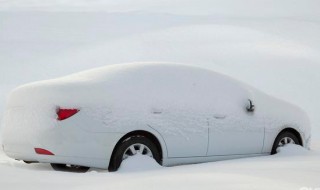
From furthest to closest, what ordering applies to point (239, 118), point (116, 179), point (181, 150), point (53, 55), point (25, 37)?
point (25, 37) → point (53, 55) → point (239, 118) → point (181, 150) → point (116, 179)

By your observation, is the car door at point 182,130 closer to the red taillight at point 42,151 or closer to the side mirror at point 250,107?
the side mirror at point 250,107

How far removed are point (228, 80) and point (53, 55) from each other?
1469 centimetres

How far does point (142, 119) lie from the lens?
21.9ft

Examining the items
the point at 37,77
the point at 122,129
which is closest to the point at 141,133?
the point at 122,129

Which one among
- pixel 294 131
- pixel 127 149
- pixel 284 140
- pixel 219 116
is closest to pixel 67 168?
pixel 127 149

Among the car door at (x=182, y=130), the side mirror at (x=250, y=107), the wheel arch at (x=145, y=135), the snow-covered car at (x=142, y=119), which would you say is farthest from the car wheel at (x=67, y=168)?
the side mirror at (x=250, y=107)

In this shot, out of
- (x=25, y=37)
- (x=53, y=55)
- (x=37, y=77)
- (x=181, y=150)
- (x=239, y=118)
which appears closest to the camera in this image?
(x=181, y=150)

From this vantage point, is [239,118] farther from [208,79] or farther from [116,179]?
[116,179]

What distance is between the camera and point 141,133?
6.74 metres

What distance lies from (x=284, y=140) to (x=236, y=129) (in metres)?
0.92

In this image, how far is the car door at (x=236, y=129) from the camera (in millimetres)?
7270

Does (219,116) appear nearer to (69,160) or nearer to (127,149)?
(127,149)

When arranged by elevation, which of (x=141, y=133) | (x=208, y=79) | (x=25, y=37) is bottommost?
(x=141, y=133)

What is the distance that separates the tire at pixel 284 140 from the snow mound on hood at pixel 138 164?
1.98 meters
